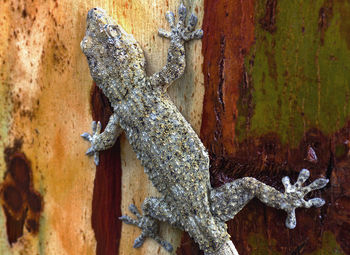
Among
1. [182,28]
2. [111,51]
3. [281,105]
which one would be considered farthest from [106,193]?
[281,105]

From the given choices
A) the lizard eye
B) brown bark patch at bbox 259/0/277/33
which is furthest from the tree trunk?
the lizard eye

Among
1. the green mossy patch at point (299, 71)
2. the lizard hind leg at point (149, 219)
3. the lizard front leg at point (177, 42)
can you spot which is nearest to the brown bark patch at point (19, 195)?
the lizard hind leg at point (149, 219)

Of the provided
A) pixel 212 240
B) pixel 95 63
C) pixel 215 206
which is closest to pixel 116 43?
pixel 95 63

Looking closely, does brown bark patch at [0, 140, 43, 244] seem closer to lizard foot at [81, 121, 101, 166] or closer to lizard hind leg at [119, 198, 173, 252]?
lizard foot at [81, 121, 101, 166]

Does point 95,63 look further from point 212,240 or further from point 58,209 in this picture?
point 212,240

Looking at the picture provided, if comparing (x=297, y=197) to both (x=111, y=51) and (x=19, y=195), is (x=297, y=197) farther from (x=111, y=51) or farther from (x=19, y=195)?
(x=19, y=195)
